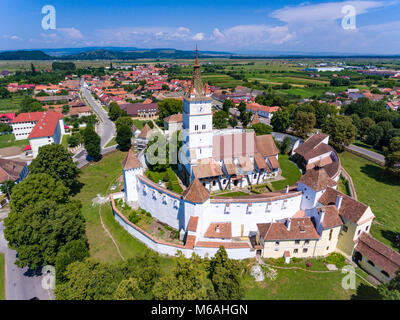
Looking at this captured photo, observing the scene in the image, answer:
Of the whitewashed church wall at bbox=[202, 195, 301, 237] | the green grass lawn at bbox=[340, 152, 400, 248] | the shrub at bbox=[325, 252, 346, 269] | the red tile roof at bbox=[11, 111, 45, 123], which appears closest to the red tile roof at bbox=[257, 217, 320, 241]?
the whitewashed church wall at bbox=[202, 195, 301, 237]

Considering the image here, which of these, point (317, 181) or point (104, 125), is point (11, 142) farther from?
point (317, 181)

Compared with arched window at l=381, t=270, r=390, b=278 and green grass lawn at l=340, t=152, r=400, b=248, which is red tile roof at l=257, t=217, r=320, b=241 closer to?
arched window at l=381, t=270, r=390, b=278

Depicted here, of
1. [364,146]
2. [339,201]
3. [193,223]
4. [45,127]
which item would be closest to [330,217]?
[339,201]

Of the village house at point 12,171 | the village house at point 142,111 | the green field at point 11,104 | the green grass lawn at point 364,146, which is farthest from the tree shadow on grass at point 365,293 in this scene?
the green field at point 11,104

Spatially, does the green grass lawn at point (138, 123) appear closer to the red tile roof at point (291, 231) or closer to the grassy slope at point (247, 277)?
the grassy slope at point (247, 277)

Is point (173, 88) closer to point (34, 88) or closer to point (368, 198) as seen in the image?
point (34, 88)
